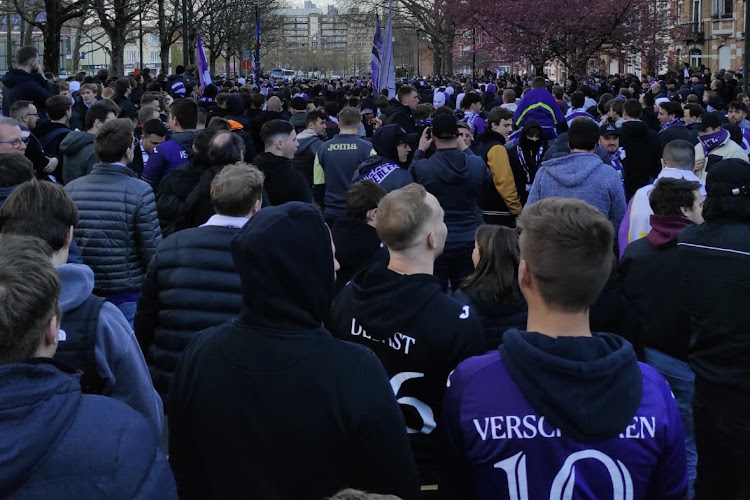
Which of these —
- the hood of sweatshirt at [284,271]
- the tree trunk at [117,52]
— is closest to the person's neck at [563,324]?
the hood of sweatshirt at [284,271]

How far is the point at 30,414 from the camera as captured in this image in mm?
2199

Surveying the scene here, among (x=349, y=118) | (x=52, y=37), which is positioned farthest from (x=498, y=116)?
(x=52, y=37)

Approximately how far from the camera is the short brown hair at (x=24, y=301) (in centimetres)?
240

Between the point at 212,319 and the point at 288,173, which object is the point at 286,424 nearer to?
the point at 212,319

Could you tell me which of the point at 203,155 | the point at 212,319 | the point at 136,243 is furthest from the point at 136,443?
the point at 203,155

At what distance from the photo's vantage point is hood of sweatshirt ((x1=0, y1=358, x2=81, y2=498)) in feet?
7.04

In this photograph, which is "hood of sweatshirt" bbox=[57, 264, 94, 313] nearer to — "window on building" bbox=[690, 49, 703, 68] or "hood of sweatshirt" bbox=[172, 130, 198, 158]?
"hood of sweatshirt" bbox=[172, 130, 198, 158]

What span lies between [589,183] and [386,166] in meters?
1.84

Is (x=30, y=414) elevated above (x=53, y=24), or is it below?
below

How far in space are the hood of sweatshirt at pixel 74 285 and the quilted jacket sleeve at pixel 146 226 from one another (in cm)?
250

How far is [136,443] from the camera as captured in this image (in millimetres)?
2309

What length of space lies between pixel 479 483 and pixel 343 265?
9.81 feet

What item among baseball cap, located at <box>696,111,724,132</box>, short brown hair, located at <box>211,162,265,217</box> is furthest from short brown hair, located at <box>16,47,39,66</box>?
short brown hair, located at <box>211,162,265,217</box>

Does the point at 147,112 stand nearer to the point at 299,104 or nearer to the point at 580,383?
the point at 299,104
